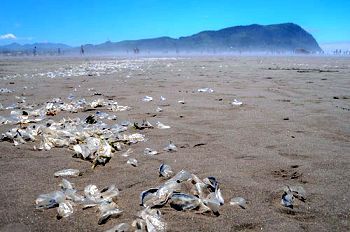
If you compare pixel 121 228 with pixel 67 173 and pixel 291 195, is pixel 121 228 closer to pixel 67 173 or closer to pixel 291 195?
pixel 67 173

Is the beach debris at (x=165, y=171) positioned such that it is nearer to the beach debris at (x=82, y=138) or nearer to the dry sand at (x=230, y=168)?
the dry sand at (x=230, y=168)

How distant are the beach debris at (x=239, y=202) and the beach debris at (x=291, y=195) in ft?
1.09

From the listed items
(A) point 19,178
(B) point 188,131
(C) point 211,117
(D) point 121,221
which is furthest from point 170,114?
(D) point 121,221

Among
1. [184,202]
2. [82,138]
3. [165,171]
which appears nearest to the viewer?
[184,202]

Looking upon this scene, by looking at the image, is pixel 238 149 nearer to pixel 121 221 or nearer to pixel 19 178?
pixel 121 221

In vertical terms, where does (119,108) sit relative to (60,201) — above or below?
above

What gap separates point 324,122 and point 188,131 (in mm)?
2327

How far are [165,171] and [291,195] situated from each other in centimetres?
126

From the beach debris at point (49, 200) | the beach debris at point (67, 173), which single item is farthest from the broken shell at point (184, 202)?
the beach debris at point (67, 173)

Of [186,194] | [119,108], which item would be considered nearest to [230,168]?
[186,194]

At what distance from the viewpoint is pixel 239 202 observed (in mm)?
2779

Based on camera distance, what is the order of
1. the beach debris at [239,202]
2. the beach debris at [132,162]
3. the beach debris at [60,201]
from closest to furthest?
the beach debris at [60,201] < the beach debris at [239,202] < the beach debris at [132,162]

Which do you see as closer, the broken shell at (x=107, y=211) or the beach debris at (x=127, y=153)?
the broken shell at (x=107, y=211)

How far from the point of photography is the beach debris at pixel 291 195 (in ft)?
9.00
